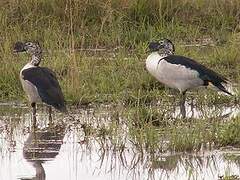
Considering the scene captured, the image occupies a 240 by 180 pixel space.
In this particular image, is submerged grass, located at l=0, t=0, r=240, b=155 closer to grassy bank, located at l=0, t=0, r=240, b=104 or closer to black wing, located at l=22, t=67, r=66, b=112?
grassy bank, located at l=0, t=0, r=240, b=104

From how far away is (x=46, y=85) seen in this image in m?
9.73

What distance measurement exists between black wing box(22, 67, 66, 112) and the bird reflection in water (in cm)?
32

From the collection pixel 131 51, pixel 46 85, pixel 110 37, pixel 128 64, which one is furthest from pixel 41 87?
pixel 110 37

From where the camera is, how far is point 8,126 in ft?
30.5

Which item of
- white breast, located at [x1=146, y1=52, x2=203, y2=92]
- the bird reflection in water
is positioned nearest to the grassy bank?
white breast, located at [x1=146, y1=52, x2=203, y2=92]

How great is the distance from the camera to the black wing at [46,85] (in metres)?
9.52

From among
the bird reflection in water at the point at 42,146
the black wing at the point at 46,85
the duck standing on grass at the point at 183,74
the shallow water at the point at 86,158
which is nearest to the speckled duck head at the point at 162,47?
the duck standing on grass at the point at 183,74

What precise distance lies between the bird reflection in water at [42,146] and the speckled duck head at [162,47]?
2156mm

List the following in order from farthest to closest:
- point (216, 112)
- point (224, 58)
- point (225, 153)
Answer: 1. point (224, 58)
2. point (216, 112)
3. point (225, 153)

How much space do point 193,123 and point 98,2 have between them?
17.4 ft

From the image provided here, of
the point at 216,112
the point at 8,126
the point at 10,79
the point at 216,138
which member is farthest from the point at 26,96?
the point at 216,138

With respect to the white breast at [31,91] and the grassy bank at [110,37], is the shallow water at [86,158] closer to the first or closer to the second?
the white breast at [31,91]

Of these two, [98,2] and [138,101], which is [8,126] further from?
[98,2]

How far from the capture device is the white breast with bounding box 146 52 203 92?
10.4 metres
